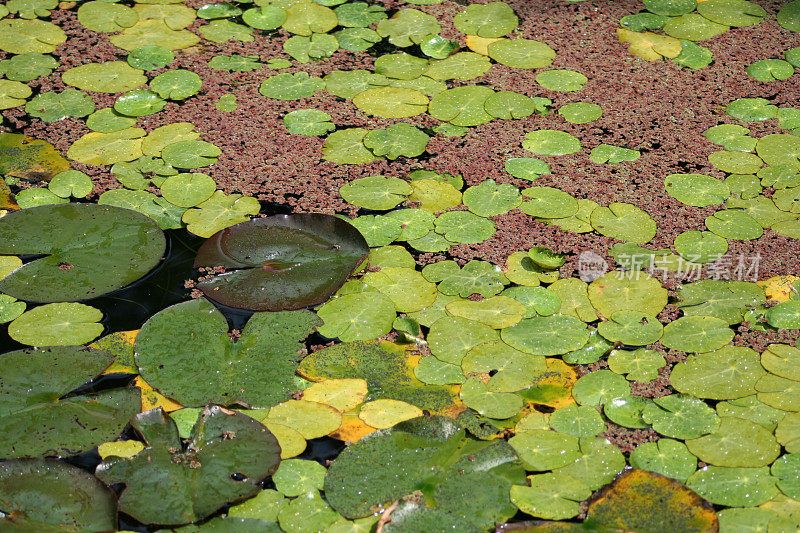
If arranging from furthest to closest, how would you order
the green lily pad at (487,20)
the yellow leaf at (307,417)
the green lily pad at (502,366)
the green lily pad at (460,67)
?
the green lily pad at (487,20) < the green lily pad at (460,67) < the green lily pad at (502,366) < the yellow leaf at (307,417)

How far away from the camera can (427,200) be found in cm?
265

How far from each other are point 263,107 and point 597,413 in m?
1.70

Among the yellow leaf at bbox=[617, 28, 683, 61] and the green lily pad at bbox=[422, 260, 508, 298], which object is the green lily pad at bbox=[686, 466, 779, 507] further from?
the yellow leaf at bbox=[617, 28, 683, 61]

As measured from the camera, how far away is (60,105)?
118 inches

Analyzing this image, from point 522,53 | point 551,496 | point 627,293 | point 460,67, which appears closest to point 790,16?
point 522,53

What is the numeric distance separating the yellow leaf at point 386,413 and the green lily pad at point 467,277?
1.44 feet

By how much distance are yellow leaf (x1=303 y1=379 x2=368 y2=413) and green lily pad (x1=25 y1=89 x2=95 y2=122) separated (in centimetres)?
155

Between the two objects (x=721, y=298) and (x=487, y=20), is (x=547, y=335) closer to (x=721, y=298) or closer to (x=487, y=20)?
(x=721, y=298)

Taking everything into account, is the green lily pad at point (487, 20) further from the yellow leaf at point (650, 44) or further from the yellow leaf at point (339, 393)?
the yellow leaf at point (339, 393)

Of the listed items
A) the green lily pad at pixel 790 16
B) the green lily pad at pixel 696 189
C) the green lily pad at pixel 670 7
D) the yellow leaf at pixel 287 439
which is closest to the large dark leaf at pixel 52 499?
the yellow leaf at pixel 287 439

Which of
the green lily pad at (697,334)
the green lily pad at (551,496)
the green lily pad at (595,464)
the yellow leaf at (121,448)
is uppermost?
the green lily pad at (697,334)

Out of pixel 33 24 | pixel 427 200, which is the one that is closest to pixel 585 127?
pixel 427 200

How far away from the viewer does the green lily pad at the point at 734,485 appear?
1823mm

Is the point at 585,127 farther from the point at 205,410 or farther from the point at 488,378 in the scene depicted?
the point at 205,410
